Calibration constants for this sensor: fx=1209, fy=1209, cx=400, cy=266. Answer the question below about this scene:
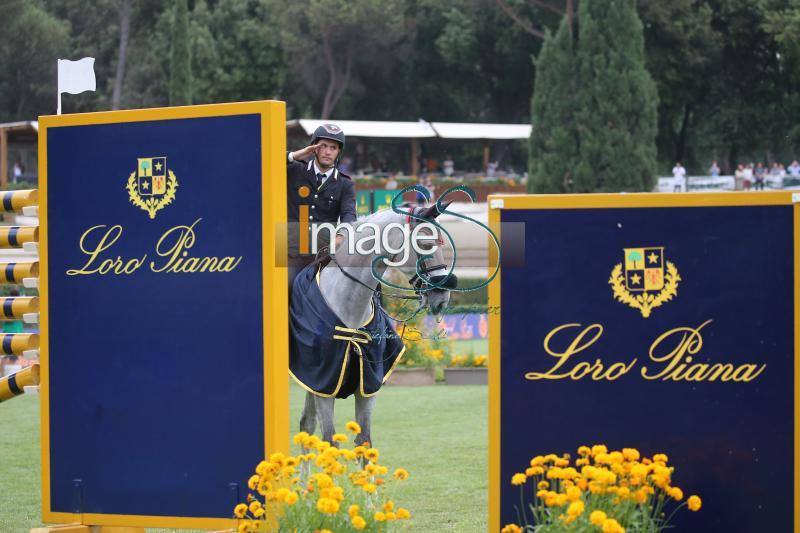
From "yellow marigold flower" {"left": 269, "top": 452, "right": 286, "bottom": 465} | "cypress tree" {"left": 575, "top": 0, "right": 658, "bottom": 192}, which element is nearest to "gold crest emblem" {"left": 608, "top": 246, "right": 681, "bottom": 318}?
"yellow marigold flower" {"left": 269, "top": 452, "right": 286, "bottom": 465}

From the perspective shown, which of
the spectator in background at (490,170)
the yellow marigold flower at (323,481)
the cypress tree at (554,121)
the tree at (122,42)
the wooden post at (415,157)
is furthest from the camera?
the tree at (122,42)

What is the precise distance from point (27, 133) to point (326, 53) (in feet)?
59.4

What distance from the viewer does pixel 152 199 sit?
6289 mm

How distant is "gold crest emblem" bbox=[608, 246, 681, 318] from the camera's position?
225 inches

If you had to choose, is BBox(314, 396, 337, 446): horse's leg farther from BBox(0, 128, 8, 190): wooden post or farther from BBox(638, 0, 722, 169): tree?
BBox(638, 0, 722, 169): tree

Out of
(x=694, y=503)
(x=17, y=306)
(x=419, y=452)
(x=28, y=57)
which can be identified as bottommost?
(x=419, y=452)

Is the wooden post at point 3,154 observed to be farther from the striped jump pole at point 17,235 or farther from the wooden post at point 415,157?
the striped jump pole at point 17,235

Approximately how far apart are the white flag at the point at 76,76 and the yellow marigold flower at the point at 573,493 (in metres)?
3.94

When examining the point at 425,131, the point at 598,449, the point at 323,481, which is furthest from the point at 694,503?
the point at 425,131

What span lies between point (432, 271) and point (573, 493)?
2.03 meters

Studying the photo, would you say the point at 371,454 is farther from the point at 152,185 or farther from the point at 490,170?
the point at 490,170

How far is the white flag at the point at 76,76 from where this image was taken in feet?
23.6

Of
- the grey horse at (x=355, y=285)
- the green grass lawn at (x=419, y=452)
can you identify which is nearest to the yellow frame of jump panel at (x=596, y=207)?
the grey horse at (x=355, y=285)

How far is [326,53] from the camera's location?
172 feet
